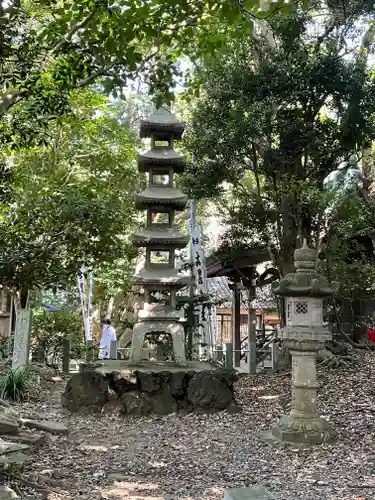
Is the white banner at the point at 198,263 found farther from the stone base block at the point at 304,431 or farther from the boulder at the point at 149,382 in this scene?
the stone base block at the point at 304,431

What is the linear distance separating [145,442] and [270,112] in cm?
674

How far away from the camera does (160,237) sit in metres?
10.4

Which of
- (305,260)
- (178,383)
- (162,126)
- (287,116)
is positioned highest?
(287,116)

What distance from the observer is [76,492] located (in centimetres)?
494

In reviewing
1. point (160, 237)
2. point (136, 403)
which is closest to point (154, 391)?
point (136, 403)

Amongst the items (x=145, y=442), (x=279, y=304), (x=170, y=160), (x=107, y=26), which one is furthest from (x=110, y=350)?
(x=107, y=26)

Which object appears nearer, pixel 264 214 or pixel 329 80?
pixel 329 80

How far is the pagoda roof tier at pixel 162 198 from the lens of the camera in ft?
34.7

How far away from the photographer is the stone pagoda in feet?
33.3

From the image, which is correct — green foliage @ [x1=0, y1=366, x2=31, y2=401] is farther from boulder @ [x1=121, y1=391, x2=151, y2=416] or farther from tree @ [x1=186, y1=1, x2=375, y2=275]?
tree @ [x1=186, y1=1, x2=375, y2=275]

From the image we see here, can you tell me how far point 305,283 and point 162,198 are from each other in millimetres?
4306

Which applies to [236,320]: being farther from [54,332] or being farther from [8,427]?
[8,427]

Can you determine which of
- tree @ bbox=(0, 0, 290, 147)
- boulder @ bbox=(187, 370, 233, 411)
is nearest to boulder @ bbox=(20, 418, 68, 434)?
boulder @ bbox=(187, 370, 233, 411)

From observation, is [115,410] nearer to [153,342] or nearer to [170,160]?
[153,342]
